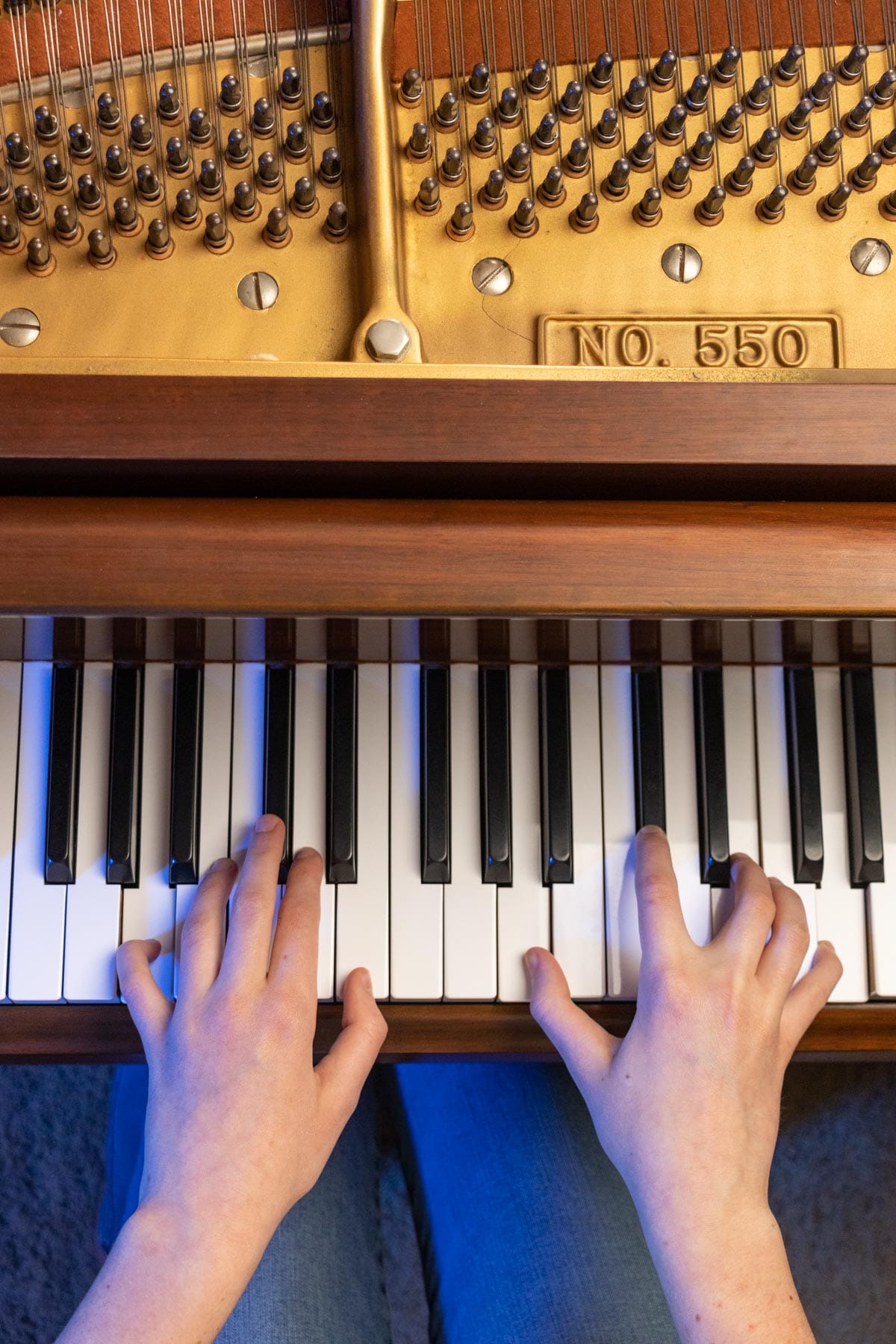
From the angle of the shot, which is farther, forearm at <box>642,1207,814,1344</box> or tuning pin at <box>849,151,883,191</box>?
tuning pin at <box>849,151,883,191</box>

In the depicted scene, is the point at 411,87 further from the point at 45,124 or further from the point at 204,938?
the point at 204,938

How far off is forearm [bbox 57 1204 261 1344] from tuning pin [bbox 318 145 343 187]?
3.02 ft

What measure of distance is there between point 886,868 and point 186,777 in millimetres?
696

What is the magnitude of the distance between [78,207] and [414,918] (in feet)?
2.42

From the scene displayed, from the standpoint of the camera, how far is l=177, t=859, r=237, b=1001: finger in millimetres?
946

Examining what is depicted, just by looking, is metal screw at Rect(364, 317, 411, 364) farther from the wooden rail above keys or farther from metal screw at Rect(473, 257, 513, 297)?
the wooden rail above keys

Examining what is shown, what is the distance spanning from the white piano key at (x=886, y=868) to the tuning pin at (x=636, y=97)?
588 mm

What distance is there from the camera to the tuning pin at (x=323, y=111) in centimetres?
97

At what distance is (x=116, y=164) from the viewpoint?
3.17ft

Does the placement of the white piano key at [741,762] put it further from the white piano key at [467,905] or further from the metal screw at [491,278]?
the metal screw at [491,278]

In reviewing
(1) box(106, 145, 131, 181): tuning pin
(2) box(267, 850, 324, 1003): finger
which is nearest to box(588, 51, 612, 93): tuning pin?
(1) box(106, 145, 131, 181): tuning pin

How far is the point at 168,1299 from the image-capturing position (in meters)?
0.83

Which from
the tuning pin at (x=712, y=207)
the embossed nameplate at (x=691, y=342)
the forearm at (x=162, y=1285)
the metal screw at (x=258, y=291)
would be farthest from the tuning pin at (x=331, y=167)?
the forearm at (x=162, y=1285)

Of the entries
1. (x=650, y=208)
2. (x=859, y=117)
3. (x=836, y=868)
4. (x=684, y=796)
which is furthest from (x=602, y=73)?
(x=836, y=868)
